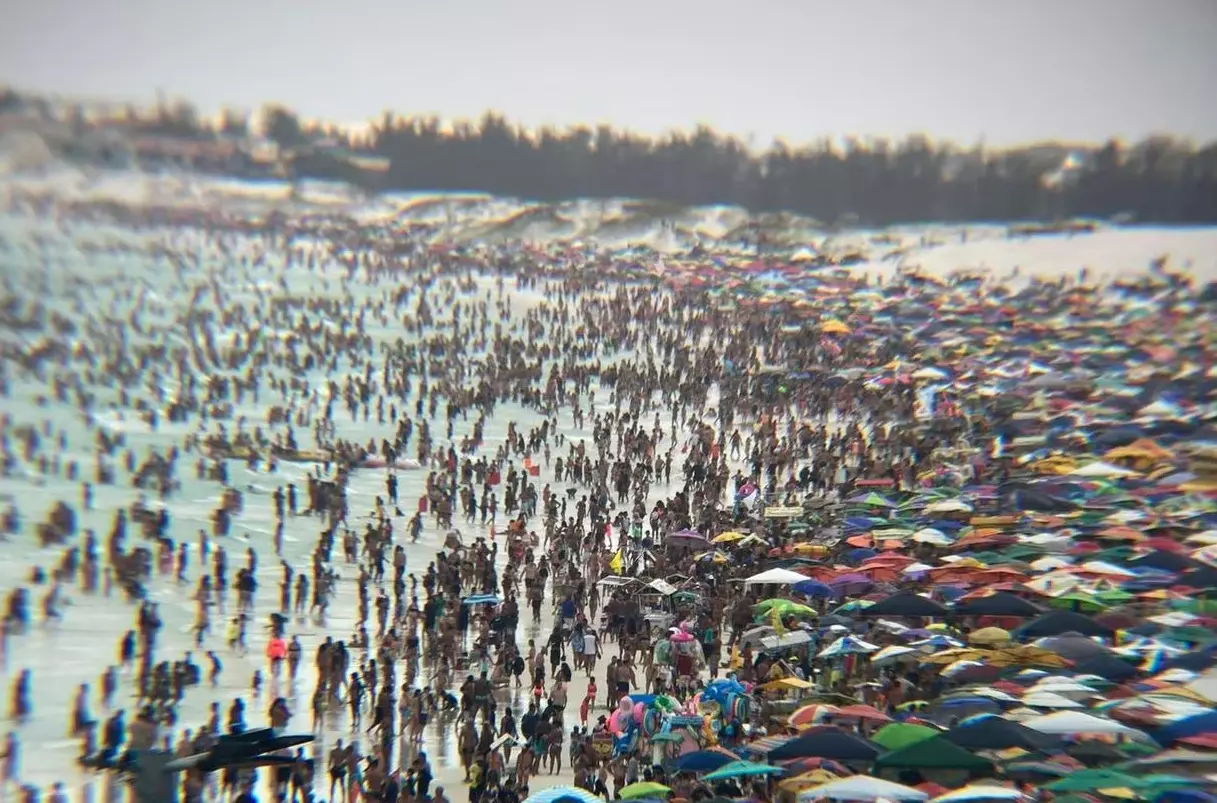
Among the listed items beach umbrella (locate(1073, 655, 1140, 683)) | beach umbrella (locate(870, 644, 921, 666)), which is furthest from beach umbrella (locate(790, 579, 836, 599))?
beach umbrella (locate(1073, 655, 1140, 683))

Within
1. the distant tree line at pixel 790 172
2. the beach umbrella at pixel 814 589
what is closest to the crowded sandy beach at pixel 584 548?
the beach umbrella at pixel 814 589

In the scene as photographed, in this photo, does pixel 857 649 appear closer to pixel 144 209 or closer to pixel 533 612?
pixel 533 612

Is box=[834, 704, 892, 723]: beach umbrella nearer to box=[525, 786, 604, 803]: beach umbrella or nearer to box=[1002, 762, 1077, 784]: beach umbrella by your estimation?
box=[1002, 762, 1077, 784]: beach umbrella

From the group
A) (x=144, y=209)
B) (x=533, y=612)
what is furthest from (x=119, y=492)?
(x=144, y=209)

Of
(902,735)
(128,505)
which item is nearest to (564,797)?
(902,735)

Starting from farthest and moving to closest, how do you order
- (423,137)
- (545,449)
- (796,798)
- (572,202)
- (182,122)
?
(423,137)
(572,202)
(182,122)
(545,449)
(796,798)

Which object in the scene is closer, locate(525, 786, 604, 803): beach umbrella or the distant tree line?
locate(525, 786, 604, 803): beach umbrella

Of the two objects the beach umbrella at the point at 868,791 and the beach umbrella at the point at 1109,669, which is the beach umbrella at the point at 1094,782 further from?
the beach umbrella at the point at 1109,669
